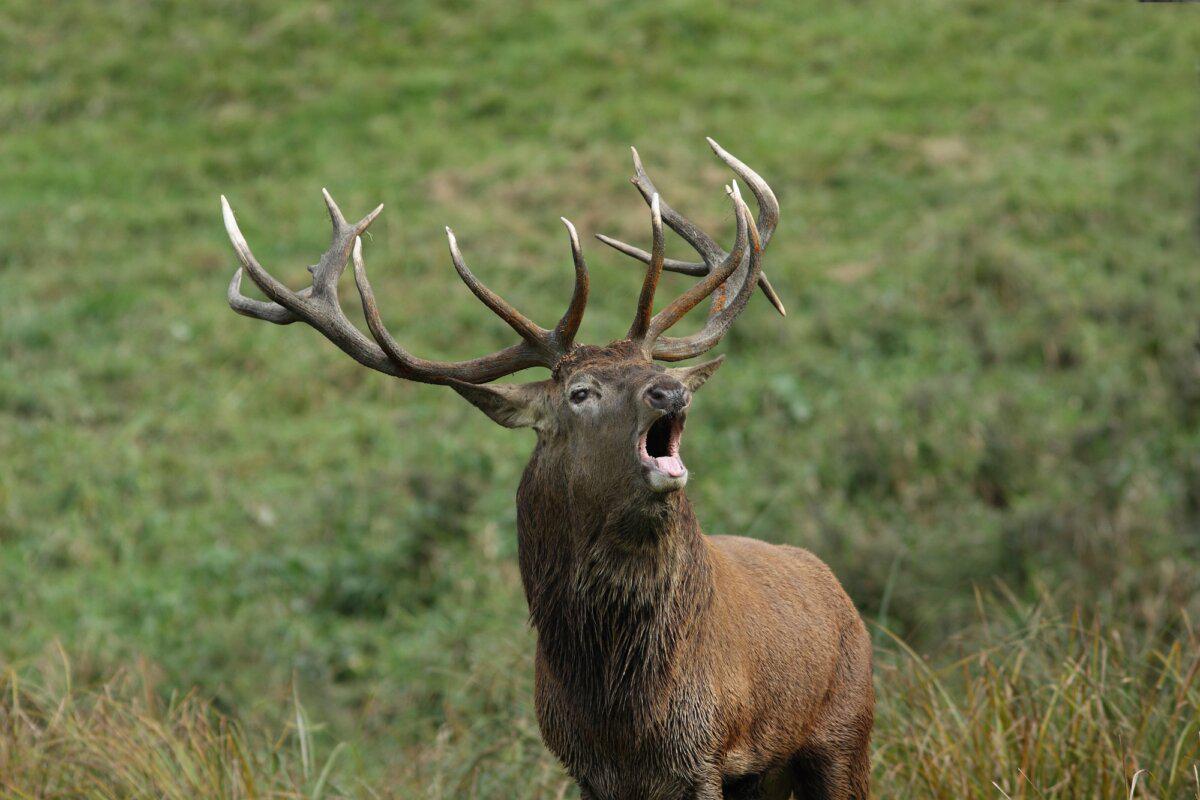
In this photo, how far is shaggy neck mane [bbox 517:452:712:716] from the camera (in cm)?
336

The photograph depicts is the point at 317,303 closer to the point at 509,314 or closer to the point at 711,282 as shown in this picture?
the point at 509,314

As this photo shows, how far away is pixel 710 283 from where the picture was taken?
3713 millimetres

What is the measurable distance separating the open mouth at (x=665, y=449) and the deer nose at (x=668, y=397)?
0.12 feet

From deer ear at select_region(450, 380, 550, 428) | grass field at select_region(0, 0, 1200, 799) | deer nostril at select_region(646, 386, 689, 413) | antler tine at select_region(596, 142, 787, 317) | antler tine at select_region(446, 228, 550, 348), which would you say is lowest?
grass field at select_region(0, 0, 1200, 799)

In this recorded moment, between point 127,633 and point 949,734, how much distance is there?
19.1 ft

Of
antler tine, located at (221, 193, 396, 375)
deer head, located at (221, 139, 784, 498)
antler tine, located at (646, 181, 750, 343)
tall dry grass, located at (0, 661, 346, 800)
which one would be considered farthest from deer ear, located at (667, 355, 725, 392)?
tall dry grass, located at (0, 661, 346, 800)

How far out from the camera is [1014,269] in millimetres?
10945

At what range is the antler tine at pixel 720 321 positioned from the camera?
3699 millimetres

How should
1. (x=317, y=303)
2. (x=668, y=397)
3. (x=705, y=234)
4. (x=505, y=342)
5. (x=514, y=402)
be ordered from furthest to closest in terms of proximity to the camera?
(x=505, y=342) < (x=705, y=234) < (x=317, y=303) < (x=514, y=402) < (x=668, y=397)

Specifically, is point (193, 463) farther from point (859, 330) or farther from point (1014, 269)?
point (1014, 269)

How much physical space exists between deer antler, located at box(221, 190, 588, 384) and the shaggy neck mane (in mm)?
402

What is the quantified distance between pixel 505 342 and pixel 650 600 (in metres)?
8.08

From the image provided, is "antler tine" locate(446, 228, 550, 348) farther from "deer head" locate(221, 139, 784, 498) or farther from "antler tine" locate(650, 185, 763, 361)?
"antler tine" locate(650, 185, 763, 361)

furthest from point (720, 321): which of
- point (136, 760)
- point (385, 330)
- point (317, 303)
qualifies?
point (136, 760)
